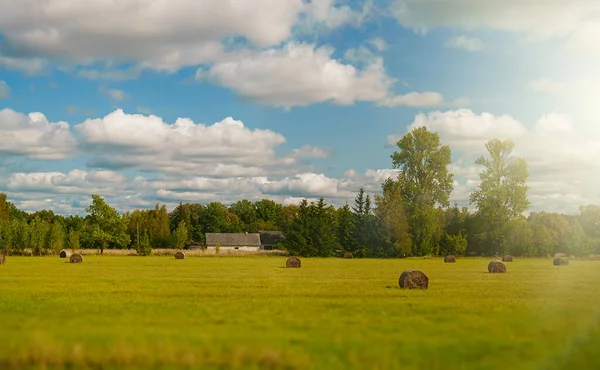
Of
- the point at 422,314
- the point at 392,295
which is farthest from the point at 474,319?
the point at 392,295

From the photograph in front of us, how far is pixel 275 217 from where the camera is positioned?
185 meters

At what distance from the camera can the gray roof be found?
146500mm

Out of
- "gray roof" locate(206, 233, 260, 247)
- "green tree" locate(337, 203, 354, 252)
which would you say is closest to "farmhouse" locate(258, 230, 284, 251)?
"gray roof" locate(206, 233, 260, 247)

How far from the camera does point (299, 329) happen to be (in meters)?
16.4

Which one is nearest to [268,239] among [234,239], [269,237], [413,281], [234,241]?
[269,237]

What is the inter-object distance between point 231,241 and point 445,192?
6736 centimetres

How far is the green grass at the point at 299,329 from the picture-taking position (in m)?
12.4

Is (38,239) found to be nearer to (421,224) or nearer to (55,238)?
(55,238)

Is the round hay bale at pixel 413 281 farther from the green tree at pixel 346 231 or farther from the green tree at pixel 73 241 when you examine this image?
the green tree at pixel 73 241

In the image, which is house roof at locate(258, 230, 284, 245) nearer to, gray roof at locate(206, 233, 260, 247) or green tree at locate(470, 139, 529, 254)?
gray roof at locate(206, 233, 260, 247)

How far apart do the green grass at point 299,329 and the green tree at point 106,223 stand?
9899 cm

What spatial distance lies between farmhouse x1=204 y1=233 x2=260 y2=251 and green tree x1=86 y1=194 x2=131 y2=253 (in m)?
24.2

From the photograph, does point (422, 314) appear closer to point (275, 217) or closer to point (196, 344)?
point (196, 344)

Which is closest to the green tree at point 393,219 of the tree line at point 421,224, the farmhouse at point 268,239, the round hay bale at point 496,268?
the tree line at point 421,224
